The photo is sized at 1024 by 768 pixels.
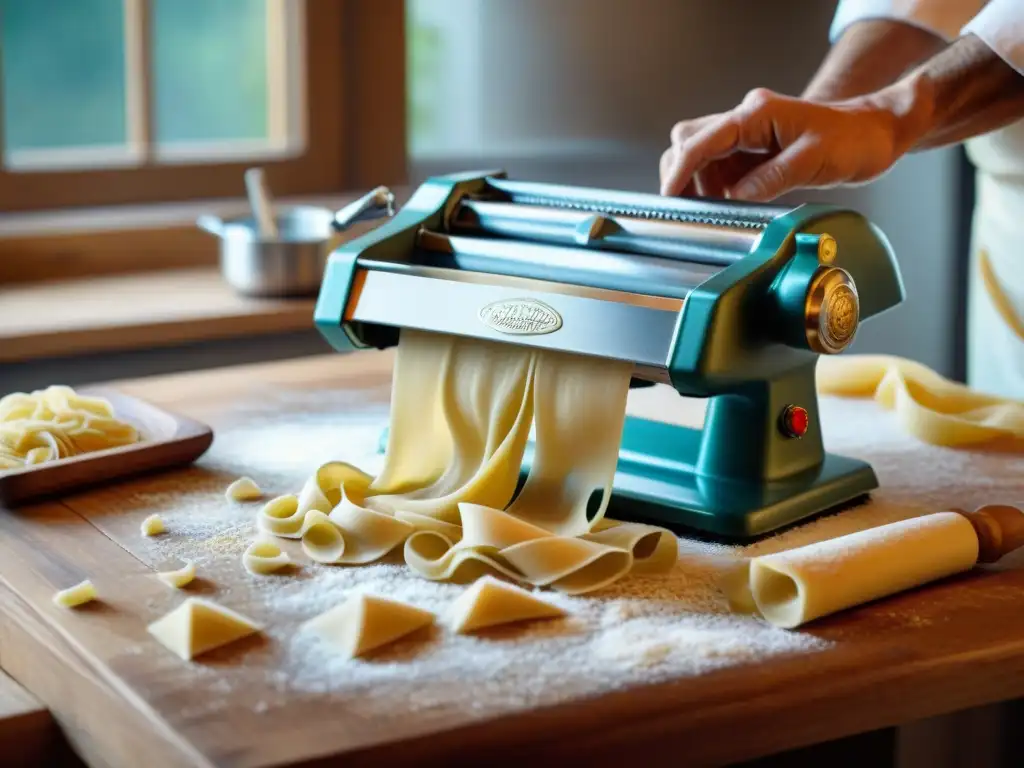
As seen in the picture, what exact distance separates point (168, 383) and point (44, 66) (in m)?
3.45

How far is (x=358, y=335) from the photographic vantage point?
1367 millimetres

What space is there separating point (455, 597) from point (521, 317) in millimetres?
275

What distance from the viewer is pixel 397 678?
935mm

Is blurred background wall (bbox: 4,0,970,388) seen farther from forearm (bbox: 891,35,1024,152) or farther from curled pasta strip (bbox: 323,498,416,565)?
curled pasta strip (bbox: 323,498,416,565)

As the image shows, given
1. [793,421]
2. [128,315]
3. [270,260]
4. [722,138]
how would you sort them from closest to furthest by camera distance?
[793,421] → [722,138] → [128,315] → [270,260]

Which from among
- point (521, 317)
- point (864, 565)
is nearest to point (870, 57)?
point (521, 317)

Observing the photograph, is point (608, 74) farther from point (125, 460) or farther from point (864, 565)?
point (864, 565)

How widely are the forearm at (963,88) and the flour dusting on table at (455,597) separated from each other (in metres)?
0.38

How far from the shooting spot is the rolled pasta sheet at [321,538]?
1166mm

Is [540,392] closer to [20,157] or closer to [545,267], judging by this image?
[545,267]

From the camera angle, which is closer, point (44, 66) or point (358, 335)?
point (358, 335)

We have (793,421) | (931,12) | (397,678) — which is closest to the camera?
(397,678)

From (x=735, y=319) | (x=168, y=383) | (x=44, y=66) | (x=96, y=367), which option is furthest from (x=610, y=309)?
(x=44, y=66)

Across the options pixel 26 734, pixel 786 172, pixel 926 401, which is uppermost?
pixel 786 172
